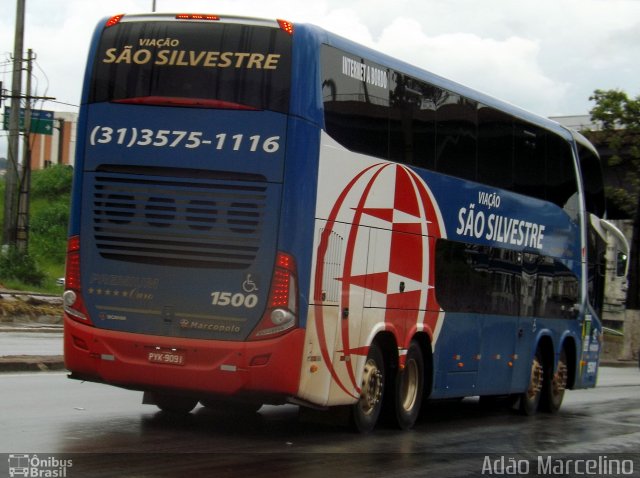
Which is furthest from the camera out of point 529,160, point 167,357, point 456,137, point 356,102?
point 529,160

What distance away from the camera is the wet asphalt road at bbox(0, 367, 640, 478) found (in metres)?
9.65

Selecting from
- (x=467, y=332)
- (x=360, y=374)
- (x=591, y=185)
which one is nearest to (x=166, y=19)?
(x=360, y=374)

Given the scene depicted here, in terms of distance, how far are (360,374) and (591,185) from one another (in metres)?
8.53

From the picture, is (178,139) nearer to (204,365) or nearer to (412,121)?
(204,365)

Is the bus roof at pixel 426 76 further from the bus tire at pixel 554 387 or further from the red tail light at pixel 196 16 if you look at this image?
the bus tire at pixel 554 387

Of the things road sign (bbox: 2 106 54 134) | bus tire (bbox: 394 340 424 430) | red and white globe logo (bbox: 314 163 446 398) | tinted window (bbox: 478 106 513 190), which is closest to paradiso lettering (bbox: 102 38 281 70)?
red and white globe logo (bbox: 314 163 446 398)

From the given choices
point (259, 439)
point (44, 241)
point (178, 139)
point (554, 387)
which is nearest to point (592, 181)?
point (554, 387)

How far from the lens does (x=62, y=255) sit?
67.1 m

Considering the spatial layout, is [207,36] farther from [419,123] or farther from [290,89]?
[419,123]

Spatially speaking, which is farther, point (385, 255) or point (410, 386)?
point (410, 386)

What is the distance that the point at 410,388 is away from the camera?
45.1 feet

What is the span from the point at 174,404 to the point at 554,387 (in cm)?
722

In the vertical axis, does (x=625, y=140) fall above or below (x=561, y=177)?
above

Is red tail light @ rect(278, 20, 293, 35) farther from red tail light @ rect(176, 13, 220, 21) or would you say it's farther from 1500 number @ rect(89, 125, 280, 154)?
1500 number @ rect(89, 125, 280, 154)
